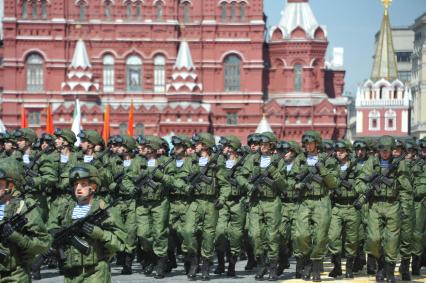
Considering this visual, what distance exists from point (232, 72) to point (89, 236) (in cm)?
5485

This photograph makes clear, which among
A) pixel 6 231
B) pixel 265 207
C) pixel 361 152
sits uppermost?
pixel 361 152

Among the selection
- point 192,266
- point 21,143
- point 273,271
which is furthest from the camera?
point 21,143

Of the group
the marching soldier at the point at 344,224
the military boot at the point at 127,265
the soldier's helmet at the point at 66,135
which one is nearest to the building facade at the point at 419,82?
the marching soldier at the point at 344,224

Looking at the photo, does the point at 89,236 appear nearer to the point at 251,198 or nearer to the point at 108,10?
the point at 251,198

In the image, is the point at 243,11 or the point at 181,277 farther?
the point at 243,11

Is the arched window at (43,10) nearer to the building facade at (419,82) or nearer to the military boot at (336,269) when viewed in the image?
the building facade at (419,82)

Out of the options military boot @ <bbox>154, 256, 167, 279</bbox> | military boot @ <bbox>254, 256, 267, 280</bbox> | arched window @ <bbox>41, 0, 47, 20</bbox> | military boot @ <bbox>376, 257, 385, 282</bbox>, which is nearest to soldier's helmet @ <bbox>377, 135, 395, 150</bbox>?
military boot @ <bbox>376, 257, 385, 282</bbox>

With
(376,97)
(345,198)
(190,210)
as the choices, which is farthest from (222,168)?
(376,97)

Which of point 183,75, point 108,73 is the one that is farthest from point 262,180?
point 108,73

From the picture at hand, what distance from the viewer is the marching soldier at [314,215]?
16.6 m

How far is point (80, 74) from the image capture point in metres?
62.2

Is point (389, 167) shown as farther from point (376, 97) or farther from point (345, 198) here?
point (376, 97)

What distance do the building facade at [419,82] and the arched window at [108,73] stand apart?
40.8 metres

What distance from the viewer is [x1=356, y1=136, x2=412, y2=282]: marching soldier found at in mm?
16344
